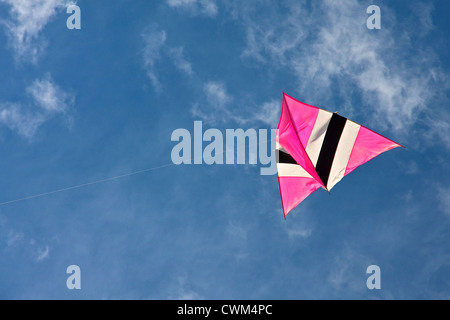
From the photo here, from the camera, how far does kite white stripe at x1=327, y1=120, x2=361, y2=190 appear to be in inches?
1013

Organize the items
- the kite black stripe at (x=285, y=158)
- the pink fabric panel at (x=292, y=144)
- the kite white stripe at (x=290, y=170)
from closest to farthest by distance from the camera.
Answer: the pink fabric panel at (x=292, y=144)
the kite black stripe at (x=285, y=158)
the kite white stripe at (x=290, y=170)

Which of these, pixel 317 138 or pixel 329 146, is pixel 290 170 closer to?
pixel 317 138

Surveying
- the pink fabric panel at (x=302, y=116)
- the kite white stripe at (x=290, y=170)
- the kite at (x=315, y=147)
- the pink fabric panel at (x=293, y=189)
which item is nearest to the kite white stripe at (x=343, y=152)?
the kite at (x=315, y=147)

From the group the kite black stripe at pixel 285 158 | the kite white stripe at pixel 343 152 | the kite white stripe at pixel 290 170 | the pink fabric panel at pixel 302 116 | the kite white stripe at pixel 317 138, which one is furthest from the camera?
the kite white stripe at pixel 290 170

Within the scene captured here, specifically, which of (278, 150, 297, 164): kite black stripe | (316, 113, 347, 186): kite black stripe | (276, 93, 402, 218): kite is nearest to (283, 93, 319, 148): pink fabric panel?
(276, 93, 402, 218): kite

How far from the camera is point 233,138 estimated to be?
101 ft

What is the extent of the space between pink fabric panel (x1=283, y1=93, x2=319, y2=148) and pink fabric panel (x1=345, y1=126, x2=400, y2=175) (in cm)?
260

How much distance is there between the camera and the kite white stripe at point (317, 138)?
25.4 m

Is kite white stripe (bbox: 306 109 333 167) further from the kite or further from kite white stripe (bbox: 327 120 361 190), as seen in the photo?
kite white stripe (bbox: 327 120 361 190)

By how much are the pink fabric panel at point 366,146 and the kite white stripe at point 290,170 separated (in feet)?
7.35

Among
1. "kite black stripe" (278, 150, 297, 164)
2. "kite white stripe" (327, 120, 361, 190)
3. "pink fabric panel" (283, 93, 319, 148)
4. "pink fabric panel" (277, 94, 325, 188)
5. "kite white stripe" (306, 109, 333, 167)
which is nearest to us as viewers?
"pink fabric panel" (283, 93, 319, 148)

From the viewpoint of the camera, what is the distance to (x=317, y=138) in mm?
25641

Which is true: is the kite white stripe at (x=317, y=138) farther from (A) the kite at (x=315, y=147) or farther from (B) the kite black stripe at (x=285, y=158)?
(B) the kite black stripe at (x=285, y=158)

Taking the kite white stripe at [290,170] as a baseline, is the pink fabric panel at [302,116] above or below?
above
